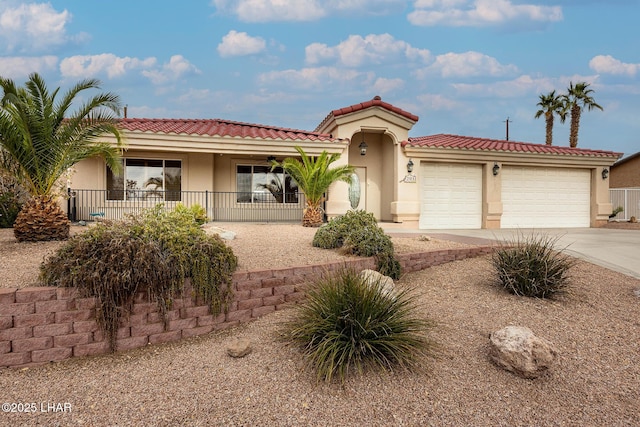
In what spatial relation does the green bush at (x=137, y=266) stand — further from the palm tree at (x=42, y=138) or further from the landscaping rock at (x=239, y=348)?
the palm tree at (x=42, y=138)

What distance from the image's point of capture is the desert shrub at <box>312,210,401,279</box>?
21.0 feet

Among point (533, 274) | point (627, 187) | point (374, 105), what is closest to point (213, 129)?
point (374, 105)

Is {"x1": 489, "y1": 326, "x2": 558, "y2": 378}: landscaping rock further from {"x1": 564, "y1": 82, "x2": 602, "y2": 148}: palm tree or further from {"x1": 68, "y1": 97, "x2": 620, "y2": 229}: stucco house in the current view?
{"x1": 564, "y1": 82, "x2": 602, "y2": 148}: palm tree

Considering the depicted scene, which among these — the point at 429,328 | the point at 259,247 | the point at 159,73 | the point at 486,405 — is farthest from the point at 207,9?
the point at 486,405

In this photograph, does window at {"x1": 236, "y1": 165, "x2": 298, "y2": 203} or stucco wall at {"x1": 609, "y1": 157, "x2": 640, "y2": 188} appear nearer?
window at {"x1": 236, "y1": 165, "x2": 298, "y2": 203}

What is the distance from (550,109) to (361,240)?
28632mm

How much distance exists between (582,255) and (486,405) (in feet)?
21.6

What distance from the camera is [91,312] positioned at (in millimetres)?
3857

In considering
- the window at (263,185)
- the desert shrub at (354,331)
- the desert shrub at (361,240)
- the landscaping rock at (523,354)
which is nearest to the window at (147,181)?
the window at (263,185)

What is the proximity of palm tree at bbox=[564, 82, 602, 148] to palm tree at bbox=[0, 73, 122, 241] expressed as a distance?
97.1 ft

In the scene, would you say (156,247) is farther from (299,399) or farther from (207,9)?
(207,9)

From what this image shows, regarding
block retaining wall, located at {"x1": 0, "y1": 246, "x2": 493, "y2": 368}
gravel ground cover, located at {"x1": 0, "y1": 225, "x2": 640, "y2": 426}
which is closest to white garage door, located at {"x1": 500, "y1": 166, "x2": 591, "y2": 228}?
gravel ground cover, located at {"x1": 0, "y1": 225, "x2": 640, "y2": 426}

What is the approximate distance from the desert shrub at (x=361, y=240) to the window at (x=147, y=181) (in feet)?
26.5

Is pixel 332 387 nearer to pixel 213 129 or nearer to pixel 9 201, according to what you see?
pixel 9 201
